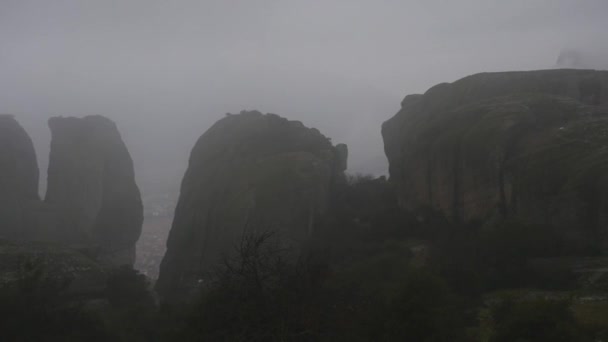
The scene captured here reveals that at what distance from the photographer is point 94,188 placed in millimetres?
52031

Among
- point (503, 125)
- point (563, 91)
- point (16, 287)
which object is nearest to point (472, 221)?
point (503, 125)

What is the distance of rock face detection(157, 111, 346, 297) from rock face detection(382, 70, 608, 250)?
6191 mm

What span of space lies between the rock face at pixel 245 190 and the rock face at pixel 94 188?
42.1ft

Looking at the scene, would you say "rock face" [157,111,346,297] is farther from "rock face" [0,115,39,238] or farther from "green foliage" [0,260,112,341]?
"rock face" [0,115,39,238]

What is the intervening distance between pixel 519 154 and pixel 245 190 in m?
17.7

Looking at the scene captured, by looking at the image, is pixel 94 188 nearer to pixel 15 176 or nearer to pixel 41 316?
pixel 15 176

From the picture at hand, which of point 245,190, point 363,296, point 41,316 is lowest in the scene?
point 41,316

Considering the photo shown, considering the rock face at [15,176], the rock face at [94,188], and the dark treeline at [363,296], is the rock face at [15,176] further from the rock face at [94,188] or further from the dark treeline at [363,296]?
the dark treeline at [363,296]

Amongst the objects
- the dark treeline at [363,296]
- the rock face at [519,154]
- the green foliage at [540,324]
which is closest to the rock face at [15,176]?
the dark treeline at [363,296]

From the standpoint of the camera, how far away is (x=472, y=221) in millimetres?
24438

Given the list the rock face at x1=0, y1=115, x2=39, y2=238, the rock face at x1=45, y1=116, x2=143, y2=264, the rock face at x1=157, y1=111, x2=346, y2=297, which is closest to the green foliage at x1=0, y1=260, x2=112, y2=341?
the rock face at x1=157, y1=111, x2=346, y2=297

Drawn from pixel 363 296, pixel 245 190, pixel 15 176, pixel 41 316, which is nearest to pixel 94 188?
pixel 15 176

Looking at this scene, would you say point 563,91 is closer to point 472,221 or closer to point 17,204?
point 472,221

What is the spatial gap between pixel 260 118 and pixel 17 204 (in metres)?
23.4
